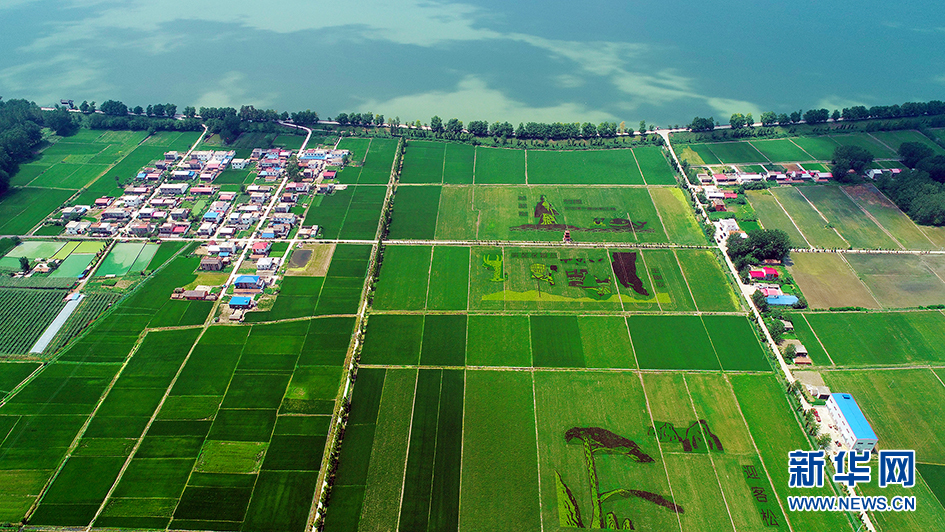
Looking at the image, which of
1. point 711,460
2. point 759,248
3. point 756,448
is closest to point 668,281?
point 759,248

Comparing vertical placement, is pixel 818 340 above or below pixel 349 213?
below

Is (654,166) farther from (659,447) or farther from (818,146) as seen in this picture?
(659,447)

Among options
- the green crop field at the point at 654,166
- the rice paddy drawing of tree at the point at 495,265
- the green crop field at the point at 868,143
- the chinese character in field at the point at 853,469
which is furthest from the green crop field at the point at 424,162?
the green crop field at the point at 868,143

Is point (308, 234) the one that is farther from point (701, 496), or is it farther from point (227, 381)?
point (701, 496)

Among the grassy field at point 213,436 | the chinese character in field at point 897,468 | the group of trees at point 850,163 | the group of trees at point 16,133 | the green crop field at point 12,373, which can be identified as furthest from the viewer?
the group of trees at point 16,133

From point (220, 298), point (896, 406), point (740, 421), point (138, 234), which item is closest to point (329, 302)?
point (220, 298)

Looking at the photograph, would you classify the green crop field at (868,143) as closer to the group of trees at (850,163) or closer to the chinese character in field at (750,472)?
the group of trees at (850,163)
